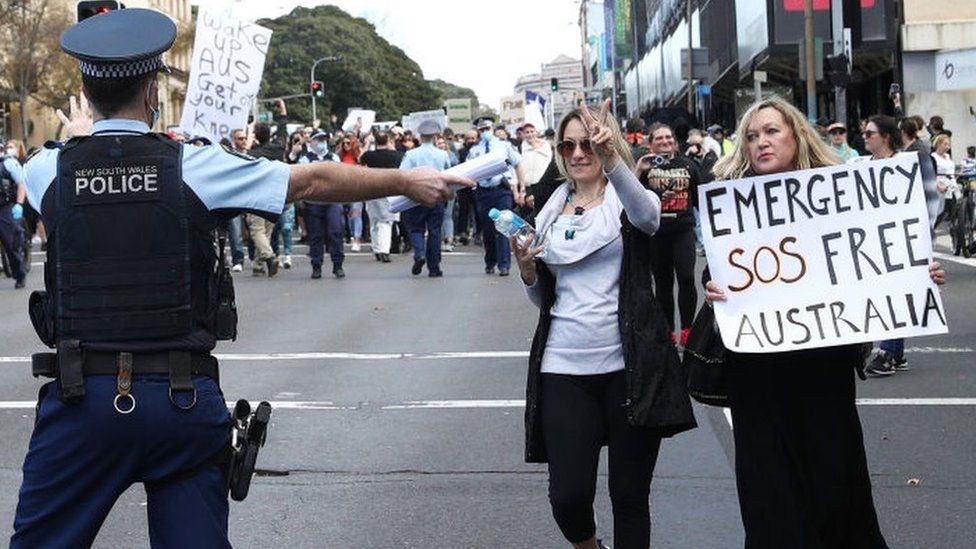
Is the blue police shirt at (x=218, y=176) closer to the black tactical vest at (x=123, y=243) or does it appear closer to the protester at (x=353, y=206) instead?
the black tactical vest at (x=123, y=243)

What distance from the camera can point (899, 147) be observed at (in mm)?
11648

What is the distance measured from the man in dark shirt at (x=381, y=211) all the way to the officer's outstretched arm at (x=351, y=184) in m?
18.9

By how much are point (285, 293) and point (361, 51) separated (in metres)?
107

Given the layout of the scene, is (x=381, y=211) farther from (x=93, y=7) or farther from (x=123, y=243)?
(x=123, y=243)

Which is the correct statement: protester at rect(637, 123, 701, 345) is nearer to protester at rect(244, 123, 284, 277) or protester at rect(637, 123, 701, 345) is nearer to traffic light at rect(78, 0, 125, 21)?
traffic light at rect(78, 0, 125, 21)

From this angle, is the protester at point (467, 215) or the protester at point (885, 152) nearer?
the protester at point (885, 152)

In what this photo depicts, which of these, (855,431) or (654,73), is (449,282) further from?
(654,73)

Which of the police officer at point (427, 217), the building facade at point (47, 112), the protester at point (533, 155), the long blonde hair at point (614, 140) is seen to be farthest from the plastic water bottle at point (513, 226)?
the building facade at point (47, 112)

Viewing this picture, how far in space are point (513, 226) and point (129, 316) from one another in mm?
1877

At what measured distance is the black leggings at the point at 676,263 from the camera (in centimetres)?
1263

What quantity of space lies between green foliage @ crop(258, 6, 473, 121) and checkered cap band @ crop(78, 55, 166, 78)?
11125 centimetres

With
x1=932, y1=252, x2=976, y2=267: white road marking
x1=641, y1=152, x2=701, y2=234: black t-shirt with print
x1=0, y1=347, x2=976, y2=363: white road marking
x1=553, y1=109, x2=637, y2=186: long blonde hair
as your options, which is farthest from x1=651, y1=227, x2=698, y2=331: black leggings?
x1=932, y1=252, x2=976, y2=267: white road marking

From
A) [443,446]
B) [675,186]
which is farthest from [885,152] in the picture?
[443,446]

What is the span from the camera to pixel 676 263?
12727 mm
